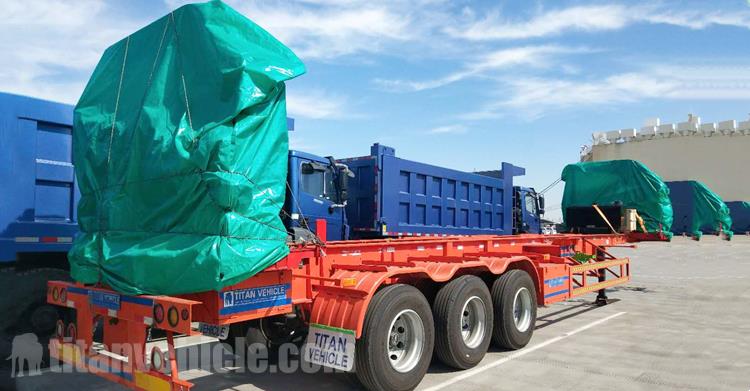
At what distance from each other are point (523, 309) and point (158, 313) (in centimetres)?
496

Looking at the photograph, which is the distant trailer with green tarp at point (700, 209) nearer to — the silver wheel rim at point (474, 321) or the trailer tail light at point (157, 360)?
the silver wheel rim at point (474, 321)

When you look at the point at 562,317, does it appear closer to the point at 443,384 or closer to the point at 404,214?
the point at 404,214

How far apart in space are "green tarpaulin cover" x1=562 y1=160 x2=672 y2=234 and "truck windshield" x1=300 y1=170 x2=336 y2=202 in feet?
26.4

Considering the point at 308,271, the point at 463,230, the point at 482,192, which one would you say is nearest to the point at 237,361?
the point at 308,271

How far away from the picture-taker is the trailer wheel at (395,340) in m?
4.84

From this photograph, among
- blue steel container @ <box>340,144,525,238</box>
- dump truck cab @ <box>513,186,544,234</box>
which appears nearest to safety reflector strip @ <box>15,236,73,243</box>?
blue steel container @ <box>340,144,525,238</box>

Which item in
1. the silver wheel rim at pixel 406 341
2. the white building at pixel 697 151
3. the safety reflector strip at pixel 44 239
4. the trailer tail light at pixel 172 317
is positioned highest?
the white building at pixel 697 151

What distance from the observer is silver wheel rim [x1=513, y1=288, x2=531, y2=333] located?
23.9 feet

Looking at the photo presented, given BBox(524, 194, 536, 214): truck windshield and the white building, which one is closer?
BBox(524, 194, 536, 214): truck windshield

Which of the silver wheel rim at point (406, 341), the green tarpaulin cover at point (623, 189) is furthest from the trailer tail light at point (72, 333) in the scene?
the green tarpaulin cover at point (623, 189)

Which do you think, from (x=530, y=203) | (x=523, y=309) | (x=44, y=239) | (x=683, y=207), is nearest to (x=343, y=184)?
(x=523, y=309)

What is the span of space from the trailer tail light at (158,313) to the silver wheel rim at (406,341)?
2128 mm

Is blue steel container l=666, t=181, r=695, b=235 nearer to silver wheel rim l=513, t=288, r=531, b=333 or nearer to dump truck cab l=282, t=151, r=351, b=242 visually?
silver wheel rim l=513, t=288, r=531, b=333

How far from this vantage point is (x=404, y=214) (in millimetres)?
8906
